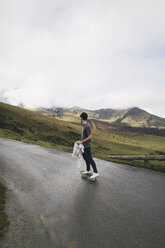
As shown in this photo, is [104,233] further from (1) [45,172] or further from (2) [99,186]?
(1) [45,172]

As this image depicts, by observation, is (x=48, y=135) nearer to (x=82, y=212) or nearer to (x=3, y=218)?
(x=82, y=212)

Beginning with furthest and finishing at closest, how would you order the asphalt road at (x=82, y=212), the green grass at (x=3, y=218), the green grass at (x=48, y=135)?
1. the green grass at (x=48, y=135)
2. the green grass at (x=3, y=218)
3. the asphalt road at (x=82, y=212)

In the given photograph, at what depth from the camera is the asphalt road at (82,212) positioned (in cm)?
348

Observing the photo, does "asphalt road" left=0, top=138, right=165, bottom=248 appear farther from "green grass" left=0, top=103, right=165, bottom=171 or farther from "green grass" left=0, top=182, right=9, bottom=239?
"green grass" left=0, top=103, right=165, bottom=171

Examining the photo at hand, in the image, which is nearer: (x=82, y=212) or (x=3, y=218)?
(x=3, y=218)

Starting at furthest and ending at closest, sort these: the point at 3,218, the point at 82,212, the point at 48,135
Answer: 1. the point at 48,135
2. the point at 82,212
3. the point at 3,218

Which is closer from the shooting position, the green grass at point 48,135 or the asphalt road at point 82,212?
the asphalt road at point 82,212

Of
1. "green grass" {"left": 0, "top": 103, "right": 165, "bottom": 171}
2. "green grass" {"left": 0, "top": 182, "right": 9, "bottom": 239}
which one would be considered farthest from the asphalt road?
"green grass" {"left": 0, "top": 103, "right": 165, "bottom": 171}

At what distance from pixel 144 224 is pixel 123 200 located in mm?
1429

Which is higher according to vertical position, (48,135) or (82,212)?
(82,212)

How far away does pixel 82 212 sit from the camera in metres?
4.68


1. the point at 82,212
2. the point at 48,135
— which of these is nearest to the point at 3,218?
the point at 82,212

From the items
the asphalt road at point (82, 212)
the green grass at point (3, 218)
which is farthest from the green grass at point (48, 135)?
the green grass at point (3, 218)

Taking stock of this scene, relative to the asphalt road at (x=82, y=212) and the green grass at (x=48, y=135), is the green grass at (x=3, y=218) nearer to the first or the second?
the asphalt road at (x=82, y=212)
